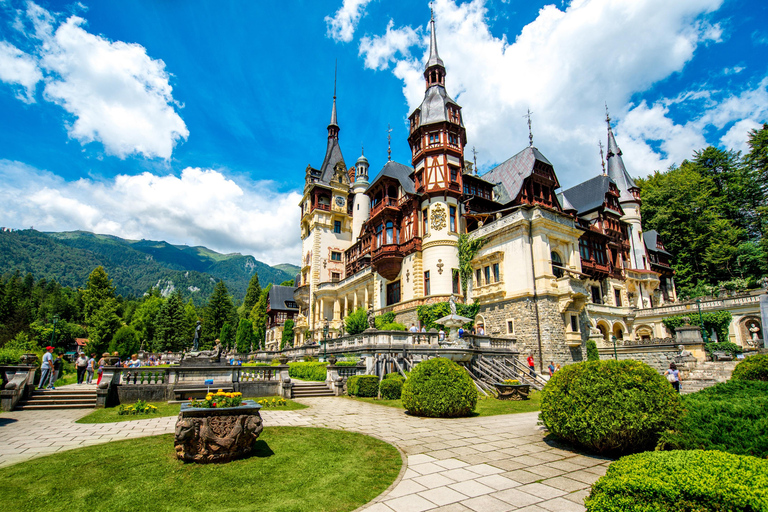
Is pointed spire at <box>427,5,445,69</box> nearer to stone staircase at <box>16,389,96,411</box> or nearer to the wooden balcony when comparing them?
the wooden balcony

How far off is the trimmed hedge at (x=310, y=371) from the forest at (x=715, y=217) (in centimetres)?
4402

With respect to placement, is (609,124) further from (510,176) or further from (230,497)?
(230,497)

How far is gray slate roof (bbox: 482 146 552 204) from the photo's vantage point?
35.4 m

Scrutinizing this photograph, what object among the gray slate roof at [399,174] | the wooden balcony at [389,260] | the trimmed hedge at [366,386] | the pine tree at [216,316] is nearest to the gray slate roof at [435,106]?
the gray slate roof at [399,174]

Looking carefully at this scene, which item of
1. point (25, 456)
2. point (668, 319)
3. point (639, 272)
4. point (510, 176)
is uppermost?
point (510, 176)

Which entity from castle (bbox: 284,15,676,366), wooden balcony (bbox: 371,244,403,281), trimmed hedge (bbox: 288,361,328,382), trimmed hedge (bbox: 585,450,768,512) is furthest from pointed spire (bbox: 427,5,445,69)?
trimmed hedge (bbox: 585,450,768,512)

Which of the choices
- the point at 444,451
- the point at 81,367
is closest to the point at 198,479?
the point at 444,451

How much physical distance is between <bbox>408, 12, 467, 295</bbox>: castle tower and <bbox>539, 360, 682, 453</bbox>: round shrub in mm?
24156

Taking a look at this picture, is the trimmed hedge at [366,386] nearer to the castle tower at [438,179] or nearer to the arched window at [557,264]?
the castle tower at [438,179]

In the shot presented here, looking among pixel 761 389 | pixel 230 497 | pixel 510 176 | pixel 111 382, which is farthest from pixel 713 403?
pixel 510 176

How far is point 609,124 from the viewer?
50.9 meters

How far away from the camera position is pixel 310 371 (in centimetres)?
2456

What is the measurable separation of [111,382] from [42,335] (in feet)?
166

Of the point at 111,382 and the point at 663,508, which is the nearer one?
the point at 663,508
